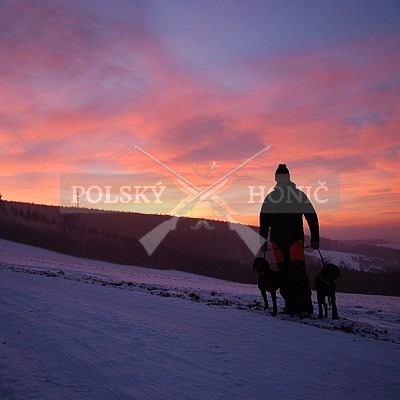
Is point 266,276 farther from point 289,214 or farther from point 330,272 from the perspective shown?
point 289,214

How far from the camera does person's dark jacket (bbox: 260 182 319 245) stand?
365 inches

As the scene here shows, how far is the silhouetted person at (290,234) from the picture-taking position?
357 inches

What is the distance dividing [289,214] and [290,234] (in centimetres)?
51

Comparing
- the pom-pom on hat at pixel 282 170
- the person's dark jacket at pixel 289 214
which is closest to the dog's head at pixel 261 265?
the person's dark jacket at pixel 289 214

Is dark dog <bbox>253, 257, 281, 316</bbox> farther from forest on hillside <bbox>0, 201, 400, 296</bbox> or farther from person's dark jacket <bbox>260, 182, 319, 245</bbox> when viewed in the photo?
forest on hillside <bbox>0, 201, 400, 296</bbox>

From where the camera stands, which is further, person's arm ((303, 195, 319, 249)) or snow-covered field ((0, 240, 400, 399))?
person's arm ((303, 195, 319, 249))

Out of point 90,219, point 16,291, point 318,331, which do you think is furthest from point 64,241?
point 318,331

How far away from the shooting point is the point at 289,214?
9375 millimetres

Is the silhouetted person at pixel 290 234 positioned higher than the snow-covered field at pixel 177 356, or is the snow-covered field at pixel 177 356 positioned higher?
the silhouetted person at pixel 290 234

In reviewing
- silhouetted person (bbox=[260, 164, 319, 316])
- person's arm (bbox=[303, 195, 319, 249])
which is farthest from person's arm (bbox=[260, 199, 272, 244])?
person's arm (bbox=[303, 195, 319, 249])

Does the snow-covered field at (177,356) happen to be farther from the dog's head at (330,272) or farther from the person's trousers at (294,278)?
the dog's head at (330,272)

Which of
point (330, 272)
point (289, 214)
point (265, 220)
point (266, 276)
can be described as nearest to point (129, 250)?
point (265, 220)

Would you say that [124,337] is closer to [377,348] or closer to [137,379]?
[137,379]

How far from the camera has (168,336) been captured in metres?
5.68
